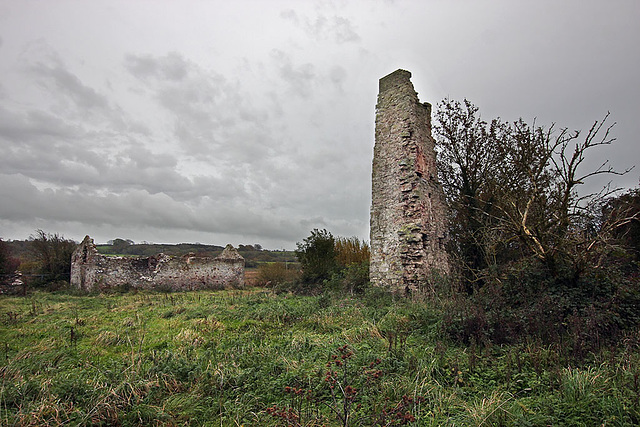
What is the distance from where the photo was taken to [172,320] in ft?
27.1

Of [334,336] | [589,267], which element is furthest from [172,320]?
[589,267]

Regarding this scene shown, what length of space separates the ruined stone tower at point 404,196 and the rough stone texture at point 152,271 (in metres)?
12.8

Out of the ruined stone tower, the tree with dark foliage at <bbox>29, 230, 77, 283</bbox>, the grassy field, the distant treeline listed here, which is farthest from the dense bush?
the distant treeline

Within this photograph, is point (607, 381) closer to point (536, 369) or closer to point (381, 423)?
point (536, 369)

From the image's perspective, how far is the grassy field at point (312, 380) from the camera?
127 inches

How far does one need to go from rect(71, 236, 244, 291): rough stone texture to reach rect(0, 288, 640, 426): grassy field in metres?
13.0

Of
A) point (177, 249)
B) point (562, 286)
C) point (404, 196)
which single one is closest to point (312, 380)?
point (562, 286)

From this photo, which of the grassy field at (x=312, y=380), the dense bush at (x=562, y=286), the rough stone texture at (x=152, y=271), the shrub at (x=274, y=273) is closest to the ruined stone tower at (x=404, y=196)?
the dense bush at (x=562, y=286)

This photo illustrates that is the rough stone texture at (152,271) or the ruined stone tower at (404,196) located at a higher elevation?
the ruined stone tower at (404,196)

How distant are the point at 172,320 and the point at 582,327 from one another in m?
8.41

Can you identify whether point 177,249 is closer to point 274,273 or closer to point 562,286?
point 274,273

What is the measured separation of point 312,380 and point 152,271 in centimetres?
1834

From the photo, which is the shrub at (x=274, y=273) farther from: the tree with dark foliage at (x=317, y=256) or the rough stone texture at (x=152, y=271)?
the tree with dark foliage at (x=317, y=256)

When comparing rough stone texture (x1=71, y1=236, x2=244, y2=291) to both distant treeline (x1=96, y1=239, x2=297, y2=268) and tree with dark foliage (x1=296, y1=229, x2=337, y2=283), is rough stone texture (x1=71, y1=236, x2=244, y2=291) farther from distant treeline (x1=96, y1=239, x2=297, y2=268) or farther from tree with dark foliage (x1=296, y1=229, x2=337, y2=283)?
distant treeline (x1=96, y1=239, x2=297, y2=268)
